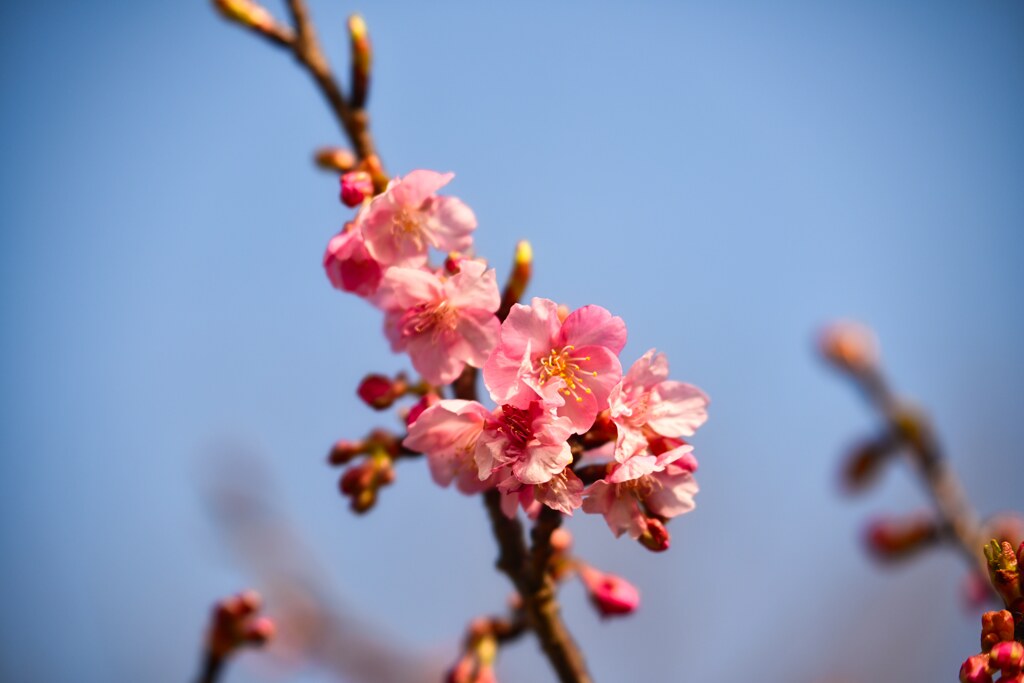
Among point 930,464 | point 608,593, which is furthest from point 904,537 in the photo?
point 608,593

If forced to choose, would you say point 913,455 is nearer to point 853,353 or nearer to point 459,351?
point 853,353

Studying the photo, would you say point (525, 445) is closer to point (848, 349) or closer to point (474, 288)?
point (474, 288)

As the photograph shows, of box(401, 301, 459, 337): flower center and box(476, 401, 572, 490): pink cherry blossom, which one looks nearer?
box(476, 401, 572, 490): pink cherry blossom

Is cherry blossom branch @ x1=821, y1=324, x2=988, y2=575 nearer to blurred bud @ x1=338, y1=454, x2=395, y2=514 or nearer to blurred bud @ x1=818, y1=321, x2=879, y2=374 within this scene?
blurred bud @ x1=818, y1=321, x2=879, y2=374

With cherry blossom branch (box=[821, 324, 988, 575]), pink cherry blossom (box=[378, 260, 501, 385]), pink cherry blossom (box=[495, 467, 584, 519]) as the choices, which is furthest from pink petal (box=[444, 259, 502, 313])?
cherry blossom branch (box=[821, 324, 988, 575])

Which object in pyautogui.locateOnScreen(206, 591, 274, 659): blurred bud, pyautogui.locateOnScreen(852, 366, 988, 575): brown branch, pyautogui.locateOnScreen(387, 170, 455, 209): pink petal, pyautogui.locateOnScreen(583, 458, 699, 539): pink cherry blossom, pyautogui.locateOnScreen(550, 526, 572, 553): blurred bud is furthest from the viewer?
pyautogui.locateOnScreen(852, 366, 988, 575): brown branch

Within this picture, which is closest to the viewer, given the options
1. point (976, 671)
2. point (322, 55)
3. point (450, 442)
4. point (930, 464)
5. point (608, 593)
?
point (976, 671)

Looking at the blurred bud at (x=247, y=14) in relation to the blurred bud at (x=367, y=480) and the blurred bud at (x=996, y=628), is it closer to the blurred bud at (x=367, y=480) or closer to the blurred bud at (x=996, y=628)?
the blurred bud at (x=367, y=480)
